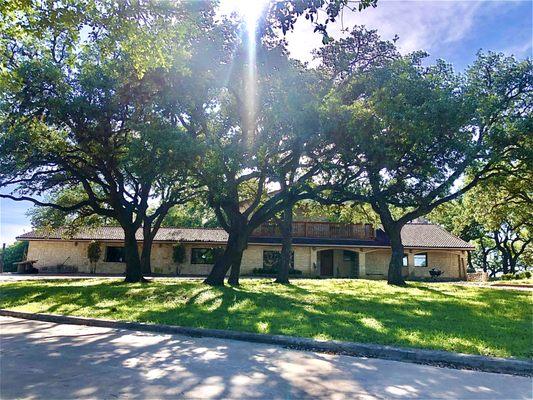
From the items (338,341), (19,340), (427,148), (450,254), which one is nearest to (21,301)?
(19,340)

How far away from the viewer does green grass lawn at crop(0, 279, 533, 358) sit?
24.7ft

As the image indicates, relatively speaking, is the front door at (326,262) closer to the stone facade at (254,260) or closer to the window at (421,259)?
the stone facade at (254,260)

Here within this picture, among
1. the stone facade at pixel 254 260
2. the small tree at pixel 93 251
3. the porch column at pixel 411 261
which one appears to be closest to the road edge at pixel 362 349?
the stone facade at pixel 254 260

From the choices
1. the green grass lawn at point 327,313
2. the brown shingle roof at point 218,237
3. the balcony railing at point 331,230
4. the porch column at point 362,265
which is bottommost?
the green grass lawn at point 327,313

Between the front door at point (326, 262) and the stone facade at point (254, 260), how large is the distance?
0.48 m

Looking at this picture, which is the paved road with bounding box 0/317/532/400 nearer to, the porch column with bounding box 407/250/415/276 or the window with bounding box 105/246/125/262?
the window with bounding box 105/246/125/262

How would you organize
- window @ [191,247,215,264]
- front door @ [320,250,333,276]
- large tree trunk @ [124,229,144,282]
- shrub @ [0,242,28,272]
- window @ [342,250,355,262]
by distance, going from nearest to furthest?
large tree trunk @ [124,229,144,282], window @ [191,247,215,264], front door @ [320,250,333,276], window @ [342,250,355,262], shrub @ [0,242,28,272]

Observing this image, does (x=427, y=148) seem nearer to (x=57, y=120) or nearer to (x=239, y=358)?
(x=239, y=358)

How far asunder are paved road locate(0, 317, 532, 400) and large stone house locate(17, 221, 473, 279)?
24832 millimetres

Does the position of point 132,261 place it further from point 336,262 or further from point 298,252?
point 336,262

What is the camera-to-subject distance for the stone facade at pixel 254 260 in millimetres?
31969

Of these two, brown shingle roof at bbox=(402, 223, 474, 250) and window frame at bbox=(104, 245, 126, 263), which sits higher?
brown shingle roof at bbox=(402, 223, 474, 250)

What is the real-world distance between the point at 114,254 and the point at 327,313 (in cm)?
2664

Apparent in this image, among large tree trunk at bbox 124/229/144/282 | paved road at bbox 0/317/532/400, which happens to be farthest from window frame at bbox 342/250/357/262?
paved road at bbox 0/317/532/400
